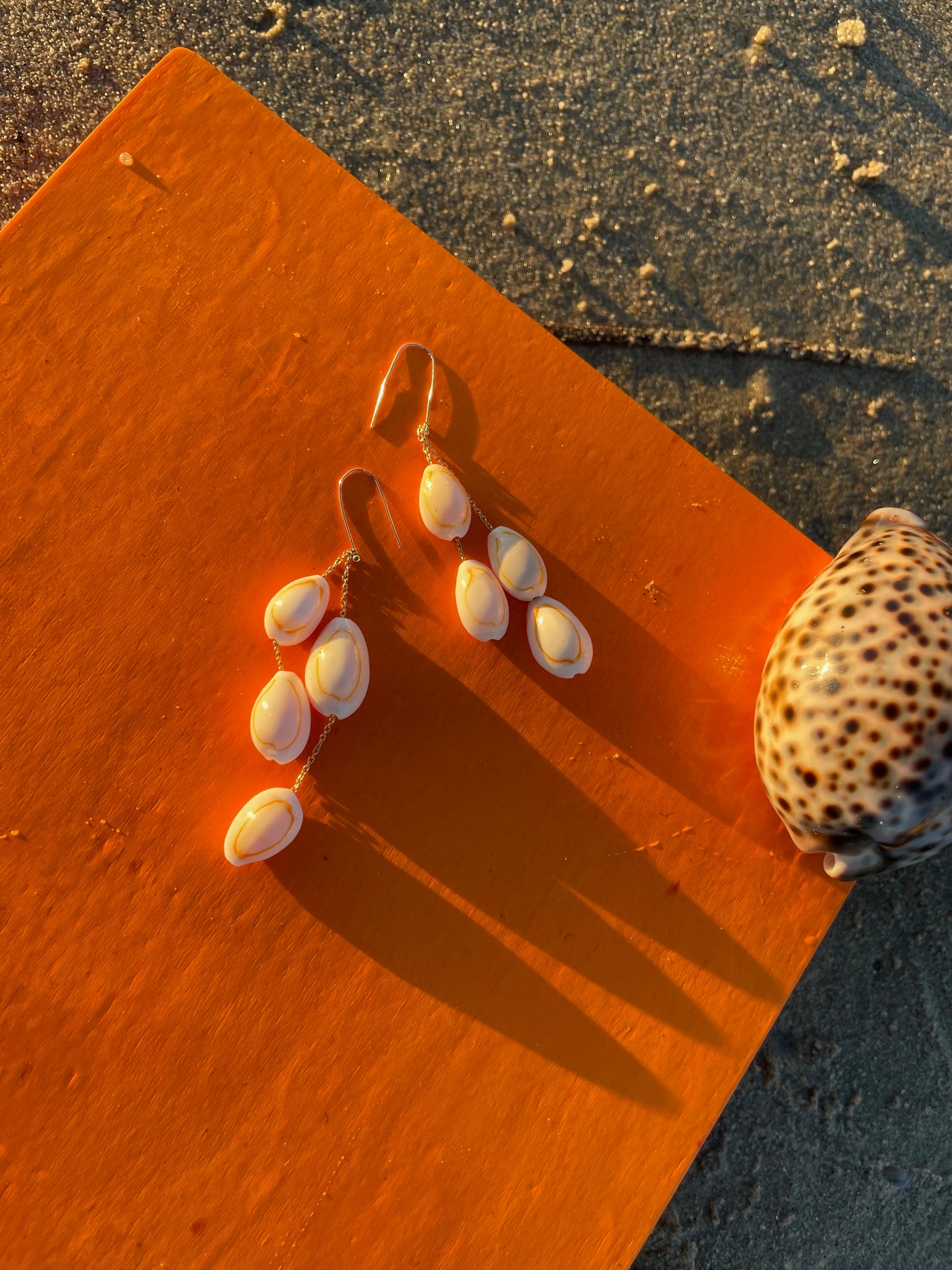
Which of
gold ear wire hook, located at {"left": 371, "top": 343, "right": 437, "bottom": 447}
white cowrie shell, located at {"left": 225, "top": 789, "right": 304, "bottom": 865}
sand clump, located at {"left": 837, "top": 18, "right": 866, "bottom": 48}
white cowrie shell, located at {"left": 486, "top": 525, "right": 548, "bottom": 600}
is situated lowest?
white cowrie shell, located at {"left": 225, "top": 789, "right": 304, "bottom": 865}

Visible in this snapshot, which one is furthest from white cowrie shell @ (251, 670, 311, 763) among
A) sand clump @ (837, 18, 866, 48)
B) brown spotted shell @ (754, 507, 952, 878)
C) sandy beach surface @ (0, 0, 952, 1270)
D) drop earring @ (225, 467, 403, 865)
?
sand clump @ (837, 18, 866, 48)

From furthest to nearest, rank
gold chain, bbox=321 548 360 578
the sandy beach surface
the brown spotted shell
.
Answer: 1. the sandy beach surface
2. gold chain, bbox=321 548 360 578
3. the brown spotted shell

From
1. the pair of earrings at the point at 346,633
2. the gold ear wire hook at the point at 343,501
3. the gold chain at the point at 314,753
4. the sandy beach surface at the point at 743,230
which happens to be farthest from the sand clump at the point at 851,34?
the gold chain at the point at 314,753

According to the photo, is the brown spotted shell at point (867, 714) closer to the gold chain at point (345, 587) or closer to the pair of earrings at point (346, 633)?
the pair of earrings at point (346, 633)

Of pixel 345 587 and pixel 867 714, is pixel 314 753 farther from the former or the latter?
pixel 867 714

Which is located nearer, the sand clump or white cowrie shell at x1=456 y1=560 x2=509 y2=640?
white cowrie shell at x1=456 y1=560 x2=509 y2=640

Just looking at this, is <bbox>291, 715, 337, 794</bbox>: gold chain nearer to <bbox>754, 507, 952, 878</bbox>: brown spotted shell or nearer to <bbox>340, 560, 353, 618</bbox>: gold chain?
<bbox>340, 560, 353, 618</bbox>: gold chain

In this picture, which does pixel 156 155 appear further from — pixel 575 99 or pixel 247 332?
pixel 575 99

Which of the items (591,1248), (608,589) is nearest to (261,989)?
(591,1248)
